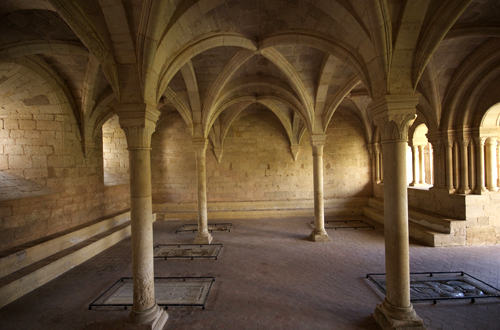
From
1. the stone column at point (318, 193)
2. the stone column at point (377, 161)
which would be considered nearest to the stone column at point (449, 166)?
the stone column at point (318, 193)

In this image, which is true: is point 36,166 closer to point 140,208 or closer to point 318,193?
point 140,208

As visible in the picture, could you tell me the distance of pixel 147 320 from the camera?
368cm

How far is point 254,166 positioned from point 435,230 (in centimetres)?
803

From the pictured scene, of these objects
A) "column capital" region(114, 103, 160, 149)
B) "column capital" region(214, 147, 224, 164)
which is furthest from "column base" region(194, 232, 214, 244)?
"column capital" region(214, 147, 224, 164)

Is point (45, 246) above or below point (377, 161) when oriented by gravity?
below

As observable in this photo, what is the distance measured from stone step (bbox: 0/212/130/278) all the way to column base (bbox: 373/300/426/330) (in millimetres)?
7152

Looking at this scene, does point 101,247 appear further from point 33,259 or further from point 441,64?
point 441,64

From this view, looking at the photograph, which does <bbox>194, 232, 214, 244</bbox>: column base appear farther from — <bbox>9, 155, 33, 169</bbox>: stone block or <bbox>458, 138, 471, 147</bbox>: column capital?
<bbox>458, 138, 471, 147</bbox>: column capital

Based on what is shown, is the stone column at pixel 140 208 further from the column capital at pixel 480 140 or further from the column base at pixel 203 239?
the column capital at pixel 480 140

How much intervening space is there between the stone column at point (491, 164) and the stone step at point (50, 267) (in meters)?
11.9

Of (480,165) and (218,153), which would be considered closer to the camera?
(480,165)

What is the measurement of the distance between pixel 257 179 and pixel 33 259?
366 inches

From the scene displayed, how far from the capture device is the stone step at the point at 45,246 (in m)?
5.18

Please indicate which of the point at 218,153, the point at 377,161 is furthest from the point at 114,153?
the point at 377,161
